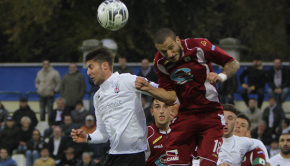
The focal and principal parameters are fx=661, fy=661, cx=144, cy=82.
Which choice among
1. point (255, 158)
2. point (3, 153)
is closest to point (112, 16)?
point (255, 158)

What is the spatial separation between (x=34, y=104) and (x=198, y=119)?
10.6m

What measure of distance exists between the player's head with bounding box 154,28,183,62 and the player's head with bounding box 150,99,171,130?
1596 millimetres

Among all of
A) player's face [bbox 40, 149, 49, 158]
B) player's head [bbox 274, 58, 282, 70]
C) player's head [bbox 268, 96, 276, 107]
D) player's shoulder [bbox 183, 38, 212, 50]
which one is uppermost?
player's head [bbox 274, 58, 282, 70]

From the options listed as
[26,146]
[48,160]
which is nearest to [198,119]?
[48,160]

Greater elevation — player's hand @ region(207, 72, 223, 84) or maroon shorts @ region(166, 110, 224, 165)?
player's hand @ region(207, 72, 223, 84)

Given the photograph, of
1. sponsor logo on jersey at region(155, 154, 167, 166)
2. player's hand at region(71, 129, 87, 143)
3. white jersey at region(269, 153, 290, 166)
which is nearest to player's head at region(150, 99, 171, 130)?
sponsor logo on jersey at region(155, 154, 167, 166)

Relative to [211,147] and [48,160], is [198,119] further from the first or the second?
[48,160]

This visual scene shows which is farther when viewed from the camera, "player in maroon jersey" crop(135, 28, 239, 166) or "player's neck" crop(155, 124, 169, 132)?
"player's neck" crop(155, 124, 169, 132)

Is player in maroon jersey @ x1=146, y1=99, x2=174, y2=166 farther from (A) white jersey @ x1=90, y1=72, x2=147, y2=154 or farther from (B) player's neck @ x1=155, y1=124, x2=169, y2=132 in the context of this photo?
(A) white jersey @ x1=90, y1=72, x2=147, y2=154

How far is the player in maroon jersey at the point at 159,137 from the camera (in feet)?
29.5

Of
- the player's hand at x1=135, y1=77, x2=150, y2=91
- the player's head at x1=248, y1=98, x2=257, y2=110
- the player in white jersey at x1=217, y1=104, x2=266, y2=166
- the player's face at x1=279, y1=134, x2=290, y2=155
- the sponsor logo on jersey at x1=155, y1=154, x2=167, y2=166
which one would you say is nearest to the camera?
the player's hand at x1=135, y1=77, x2=150, y2=91

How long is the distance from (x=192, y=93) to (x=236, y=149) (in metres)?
1.87

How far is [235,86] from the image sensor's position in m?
15.7

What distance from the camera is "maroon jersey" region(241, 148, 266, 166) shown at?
9086mm
